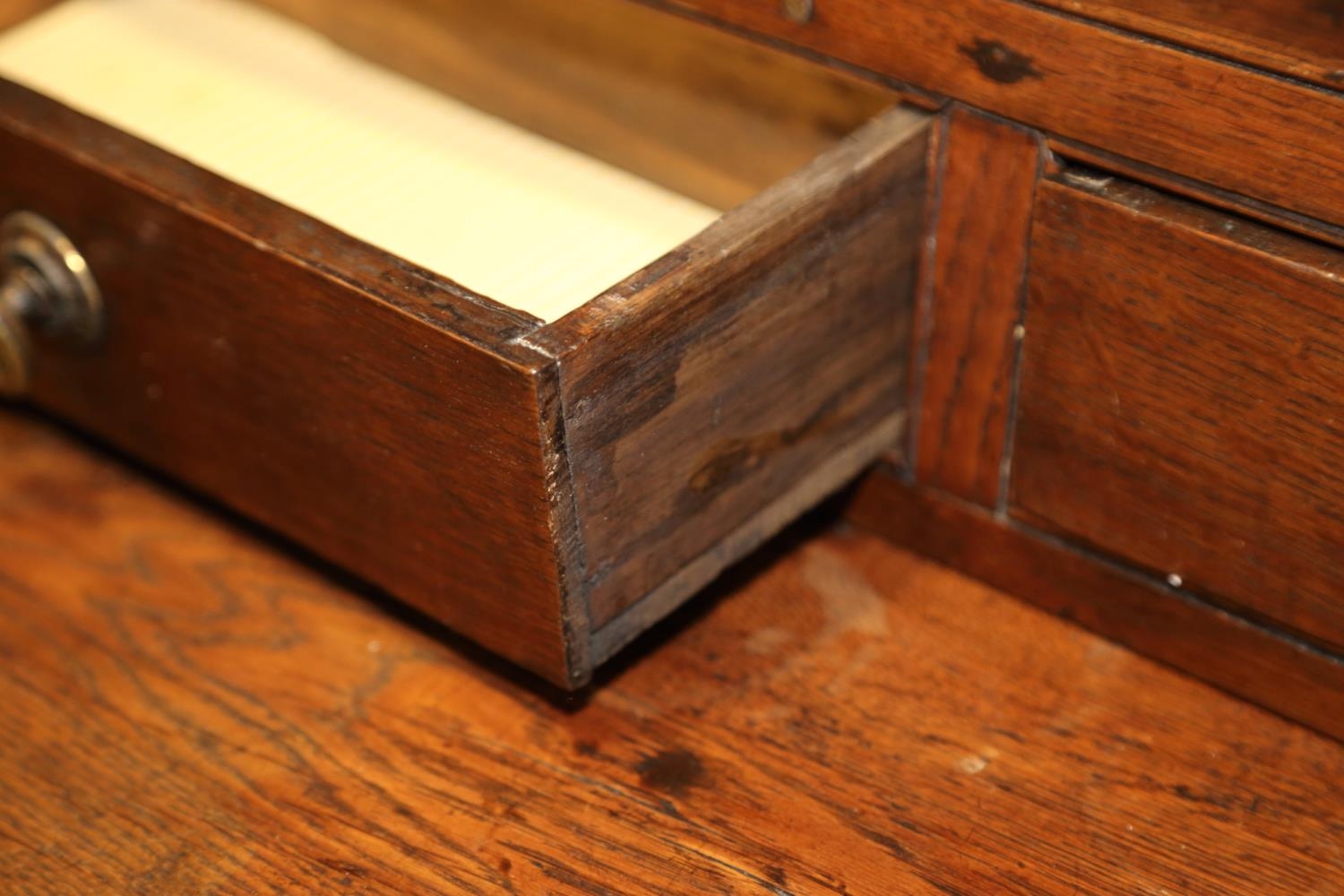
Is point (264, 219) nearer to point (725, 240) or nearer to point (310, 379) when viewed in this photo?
point (310, 379)

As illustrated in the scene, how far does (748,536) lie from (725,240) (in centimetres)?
17

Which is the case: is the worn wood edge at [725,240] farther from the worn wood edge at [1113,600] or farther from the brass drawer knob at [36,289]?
the brass drawer knob at [36,289]

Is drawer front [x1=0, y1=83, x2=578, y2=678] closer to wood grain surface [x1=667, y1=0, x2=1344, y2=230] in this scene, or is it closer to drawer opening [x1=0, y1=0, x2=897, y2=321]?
drawer opening [x1=0, y1=0, x2=897, y2=321]

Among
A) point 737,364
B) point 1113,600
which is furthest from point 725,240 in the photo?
point 1113,600

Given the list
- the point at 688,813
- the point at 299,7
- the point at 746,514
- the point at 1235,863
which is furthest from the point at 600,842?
the point at 299,7

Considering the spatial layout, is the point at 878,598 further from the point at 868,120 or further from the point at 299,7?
the point at 299,7

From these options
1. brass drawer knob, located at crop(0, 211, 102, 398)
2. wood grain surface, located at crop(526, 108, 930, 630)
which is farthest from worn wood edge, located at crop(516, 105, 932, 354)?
brass drawer knob, located at crop(0, 211, 102, 398)

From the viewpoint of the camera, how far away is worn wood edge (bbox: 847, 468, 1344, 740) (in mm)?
850

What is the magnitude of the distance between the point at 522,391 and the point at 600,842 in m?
0.23

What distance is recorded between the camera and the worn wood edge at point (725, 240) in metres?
0.72

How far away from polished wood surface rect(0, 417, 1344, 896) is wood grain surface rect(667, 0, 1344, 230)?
276mm

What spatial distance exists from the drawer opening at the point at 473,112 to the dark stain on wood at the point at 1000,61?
67mm

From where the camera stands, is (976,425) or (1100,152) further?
(976,425)

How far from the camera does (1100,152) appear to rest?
2.61ft
